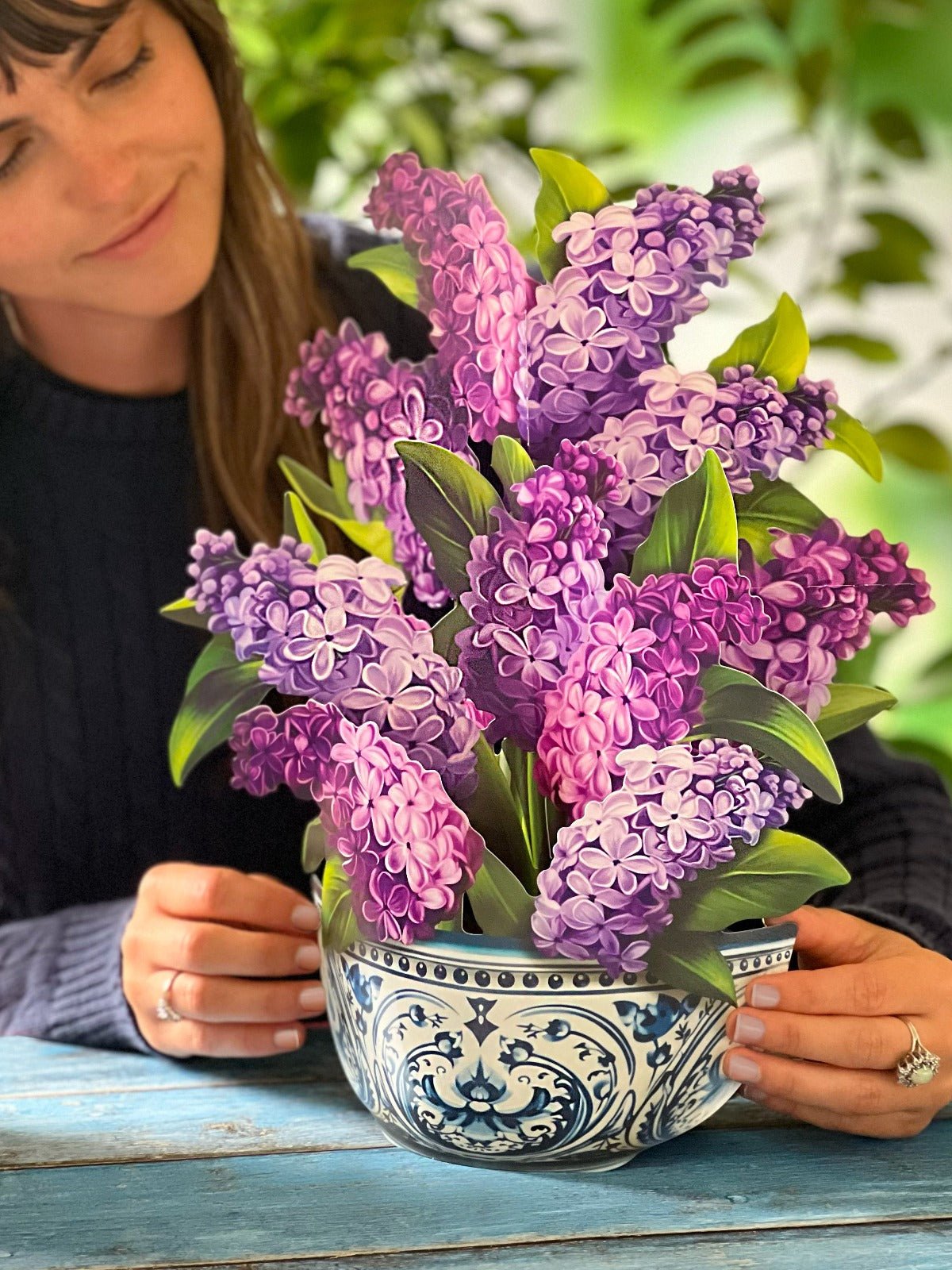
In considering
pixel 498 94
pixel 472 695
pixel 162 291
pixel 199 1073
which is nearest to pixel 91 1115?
pixel 199 1073

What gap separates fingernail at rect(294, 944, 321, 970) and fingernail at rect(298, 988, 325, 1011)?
0.04 ft

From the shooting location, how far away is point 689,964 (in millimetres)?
550

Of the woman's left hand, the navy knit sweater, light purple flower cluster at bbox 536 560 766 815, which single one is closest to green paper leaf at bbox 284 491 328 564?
light purple flower cluster at bbox 536 560 766 815

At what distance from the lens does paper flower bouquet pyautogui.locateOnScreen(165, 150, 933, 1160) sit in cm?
52

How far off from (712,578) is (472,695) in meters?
0.11

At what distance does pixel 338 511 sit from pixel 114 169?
1.00 feet

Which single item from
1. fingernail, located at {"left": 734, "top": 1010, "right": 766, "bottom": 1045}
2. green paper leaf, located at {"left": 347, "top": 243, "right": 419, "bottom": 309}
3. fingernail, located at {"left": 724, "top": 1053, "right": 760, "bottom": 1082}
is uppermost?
green paper leaf, located at {"left": 347, "top": 243, "right": 419, "bottom": 309}

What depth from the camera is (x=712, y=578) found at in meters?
0.51

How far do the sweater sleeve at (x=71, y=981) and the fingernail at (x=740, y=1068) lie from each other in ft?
1.12

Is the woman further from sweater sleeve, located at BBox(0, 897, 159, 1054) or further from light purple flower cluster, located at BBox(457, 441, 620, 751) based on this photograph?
light purple flower cluster, located at BBox(457, 441, 620, 751)

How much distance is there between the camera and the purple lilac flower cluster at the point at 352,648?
21.4 inches

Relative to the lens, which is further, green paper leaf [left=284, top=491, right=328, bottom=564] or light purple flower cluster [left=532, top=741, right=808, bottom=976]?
green paper leaf [left=284, top=491, right=328, bottom=564]

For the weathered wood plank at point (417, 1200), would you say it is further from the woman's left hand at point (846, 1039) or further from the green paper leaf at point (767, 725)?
the green paper leaf at point (767, 725)

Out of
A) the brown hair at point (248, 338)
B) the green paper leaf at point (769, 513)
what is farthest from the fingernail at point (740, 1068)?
the brown hair at point (248, 338)
